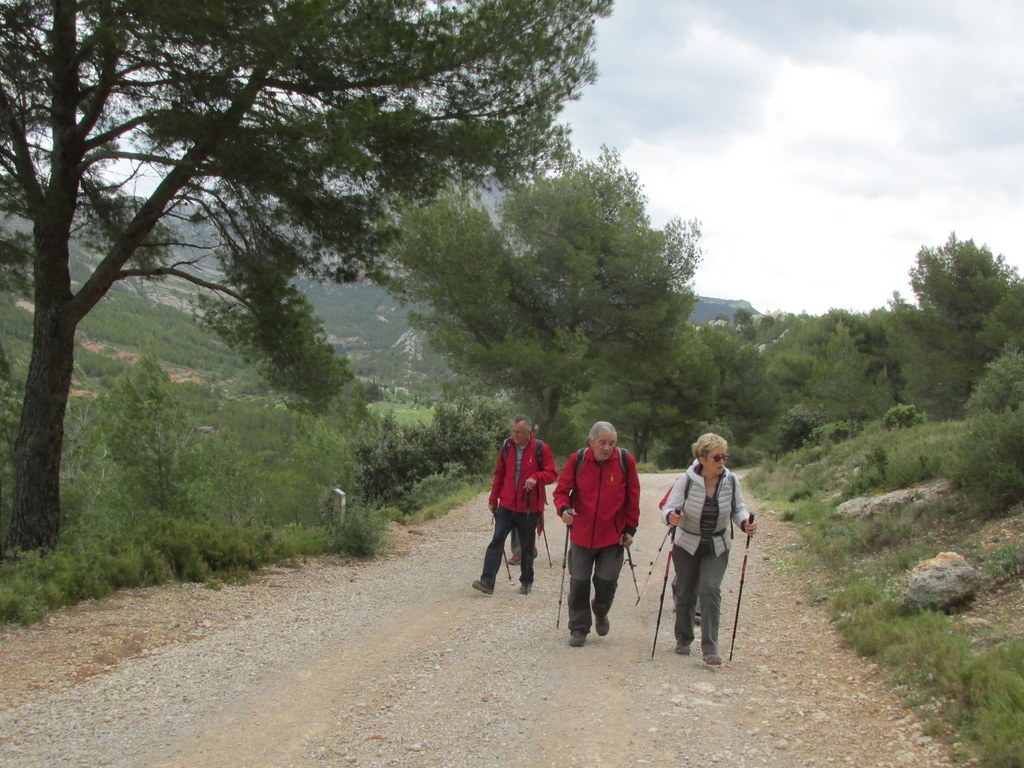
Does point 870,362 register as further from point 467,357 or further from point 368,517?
point 368,517

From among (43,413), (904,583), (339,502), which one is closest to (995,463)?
(904,583)

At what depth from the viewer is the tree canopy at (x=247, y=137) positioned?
8.49 m

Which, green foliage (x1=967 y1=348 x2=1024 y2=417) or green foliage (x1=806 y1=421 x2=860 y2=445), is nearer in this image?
green foliage (x1=967 y1=348 x2=1024 y2=417)

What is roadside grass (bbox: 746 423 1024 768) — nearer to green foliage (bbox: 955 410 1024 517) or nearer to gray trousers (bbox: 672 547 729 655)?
green foliage (bbox: 955 410 1024 517)

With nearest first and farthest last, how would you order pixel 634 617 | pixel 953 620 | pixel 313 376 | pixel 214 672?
pixel 214 672 < pixel 953 620 < pixel 634 617 < pixel 313 376

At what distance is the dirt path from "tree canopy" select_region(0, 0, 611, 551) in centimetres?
332

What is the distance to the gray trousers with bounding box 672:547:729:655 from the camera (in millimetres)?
6629

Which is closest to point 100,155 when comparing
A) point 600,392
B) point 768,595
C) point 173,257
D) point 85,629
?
point 173,257

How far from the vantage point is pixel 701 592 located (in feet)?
Result: 22.1

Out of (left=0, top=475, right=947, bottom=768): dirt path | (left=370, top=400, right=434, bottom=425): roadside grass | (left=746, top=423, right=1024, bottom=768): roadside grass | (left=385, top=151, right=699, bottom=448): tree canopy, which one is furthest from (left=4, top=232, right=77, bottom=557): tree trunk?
(left=385, top=151, right=699, bottom=448): tree canopy

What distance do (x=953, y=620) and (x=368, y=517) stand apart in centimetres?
778

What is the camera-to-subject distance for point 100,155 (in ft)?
30.6

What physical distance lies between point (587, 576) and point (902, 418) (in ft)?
54.4

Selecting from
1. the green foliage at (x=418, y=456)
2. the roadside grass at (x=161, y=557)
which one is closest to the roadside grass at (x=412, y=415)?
the green foliage at (x=418, y=456)
